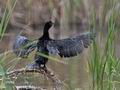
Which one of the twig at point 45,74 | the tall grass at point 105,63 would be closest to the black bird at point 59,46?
the twig at point 45,74

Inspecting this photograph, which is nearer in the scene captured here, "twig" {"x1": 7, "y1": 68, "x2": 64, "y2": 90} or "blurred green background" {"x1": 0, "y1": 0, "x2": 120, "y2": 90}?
"blurred green background" {"x1": 0, "y1": 0, "x2": 120, "y2": 90}

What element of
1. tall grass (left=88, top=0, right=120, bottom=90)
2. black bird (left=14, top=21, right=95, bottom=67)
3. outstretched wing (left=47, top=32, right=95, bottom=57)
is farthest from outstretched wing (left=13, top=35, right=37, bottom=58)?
tall grass (left=88, top=0, right=120, bottom=90)

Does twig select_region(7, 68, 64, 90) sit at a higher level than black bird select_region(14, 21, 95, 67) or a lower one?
lower

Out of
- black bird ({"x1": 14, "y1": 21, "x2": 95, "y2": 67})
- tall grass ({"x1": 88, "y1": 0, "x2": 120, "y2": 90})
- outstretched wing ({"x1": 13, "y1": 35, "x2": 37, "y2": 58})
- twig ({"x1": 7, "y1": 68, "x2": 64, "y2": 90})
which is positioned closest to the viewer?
tall grass ({"x1": 88, "y1": 0, "x2": 120, "y2": 90})

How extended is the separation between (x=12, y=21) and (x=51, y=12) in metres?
0.78

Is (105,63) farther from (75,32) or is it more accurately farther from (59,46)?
(75,32)

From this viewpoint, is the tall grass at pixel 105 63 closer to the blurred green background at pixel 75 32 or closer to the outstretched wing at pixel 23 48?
the blurred green background at pixel 75 32

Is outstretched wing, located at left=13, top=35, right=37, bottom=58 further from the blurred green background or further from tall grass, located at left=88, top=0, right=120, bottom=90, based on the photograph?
tall grass, located at left=88, top=0, right=120, bottom=90

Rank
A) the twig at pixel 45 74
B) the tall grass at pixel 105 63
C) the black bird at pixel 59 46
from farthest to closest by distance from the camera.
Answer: the black bird at pixel 59 46
the twig at pixel 45 74
the tall grass at pixel 105 63

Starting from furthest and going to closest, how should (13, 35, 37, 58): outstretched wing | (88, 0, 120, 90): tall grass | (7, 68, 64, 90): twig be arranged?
(13, 35, 37, 58): outstretched wing, (7, 68, 64, 90): twig, (88, 0, 120, 90): tall grass

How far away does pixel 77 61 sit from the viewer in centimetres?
814

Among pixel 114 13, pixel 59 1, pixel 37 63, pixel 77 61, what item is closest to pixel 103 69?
pixel 114 13

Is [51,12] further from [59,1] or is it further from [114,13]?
[114,13]

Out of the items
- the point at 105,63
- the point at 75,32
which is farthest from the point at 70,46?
the point at 75,32
